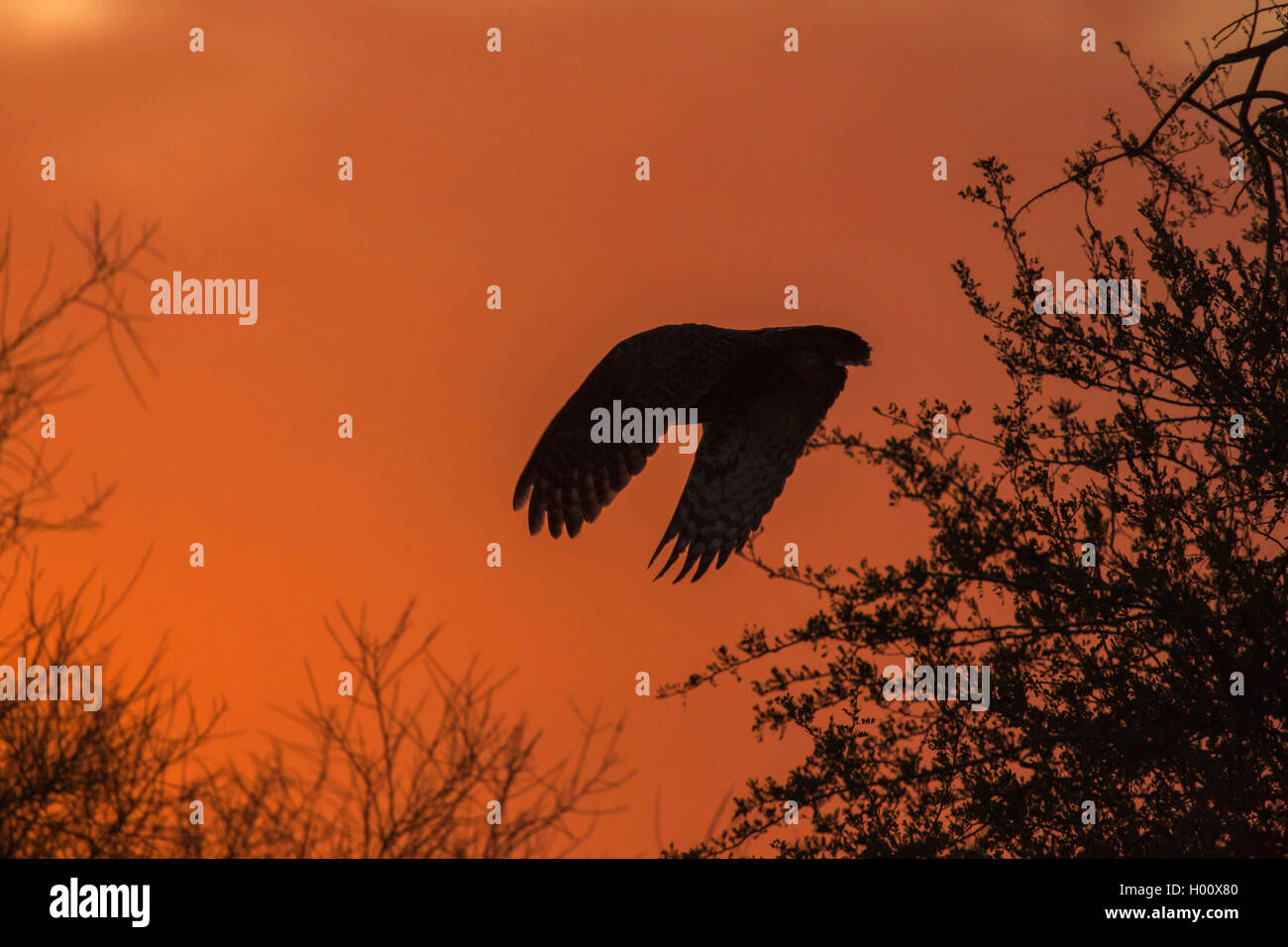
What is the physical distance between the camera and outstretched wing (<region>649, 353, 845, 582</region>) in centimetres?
995

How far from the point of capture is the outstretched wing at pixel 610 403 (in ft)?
29.9

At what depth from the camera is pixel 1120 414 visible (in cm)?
812

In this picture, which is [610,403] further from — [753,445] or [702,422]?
[753,445]

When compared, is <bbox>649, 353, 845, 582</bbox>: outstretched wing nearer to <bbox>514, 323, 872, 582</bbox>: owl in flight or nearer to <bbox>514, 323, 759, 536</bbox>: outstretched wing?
<bbox>514, 323, 872, 582</bbox>: owl in flight

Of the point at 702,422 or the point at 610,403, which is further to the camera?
the point at 702,422

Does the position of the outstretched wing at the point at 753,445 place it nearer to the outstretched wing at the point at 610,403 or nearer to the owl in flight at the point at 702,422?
the owl in flight at the point at 702,422

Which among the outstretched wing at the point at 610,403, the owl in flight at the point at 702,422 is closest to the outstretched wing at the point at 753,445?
the owl in flight at the point at 702,422

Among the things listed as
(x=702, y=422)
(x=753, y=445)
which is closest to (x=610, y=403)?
(x=702, y=422)

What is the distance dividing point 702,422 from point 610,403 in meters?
1.25

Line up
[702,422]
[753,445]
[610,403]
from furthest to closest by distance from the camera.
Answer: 1. [702,422]
2. [753,445]
3. [610,403]

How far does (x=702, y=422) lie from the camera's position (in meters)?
10.5

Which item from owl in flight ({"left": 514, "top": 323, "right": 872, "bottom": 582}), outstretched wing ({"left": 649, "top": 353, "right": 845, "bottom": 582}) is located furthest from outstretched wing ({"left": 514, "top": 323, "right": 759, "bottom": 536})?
outstretched wing ({"left": 649, "top": 353, "right": 845, "bottom": 582})
